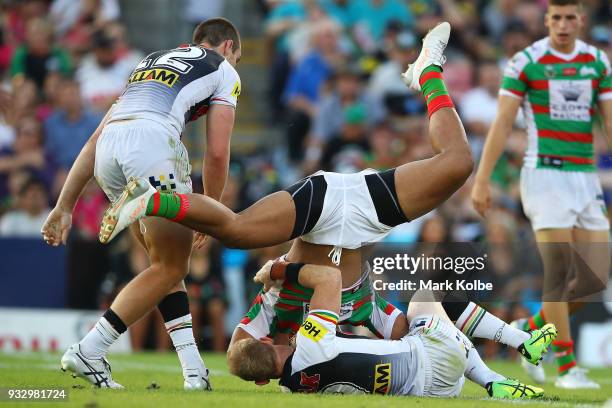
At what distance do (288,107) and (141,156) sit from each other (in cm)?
977

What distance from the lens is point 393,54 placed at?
16.8m

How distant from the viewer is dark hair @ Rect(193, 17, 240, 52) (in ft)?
26.9

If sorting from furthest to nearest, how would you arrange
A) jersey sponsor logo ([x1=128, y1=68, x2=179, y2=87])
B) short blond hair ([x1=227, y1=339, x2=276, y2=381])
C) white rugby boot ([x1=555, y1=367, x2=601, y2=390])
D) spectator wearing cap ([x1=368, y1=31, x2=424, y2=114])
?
spectator wearing cap ([x1=368, y1=31, x2=424, y2=114])
white rugby boot ([x1=555, y1=367, x2=601, y2=390])
jersey sponsor logo ([x1=128, y1=68, x2=179, y2=87])
short blond hair ([x1=227, y1=339, x2=276, y2=381])

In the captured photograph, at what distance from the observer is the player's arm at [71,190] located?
310 inches

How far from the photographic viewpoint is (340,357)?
23.4ft

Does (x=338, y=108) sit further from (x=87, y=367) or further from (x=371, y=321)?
(x=87, y=367)

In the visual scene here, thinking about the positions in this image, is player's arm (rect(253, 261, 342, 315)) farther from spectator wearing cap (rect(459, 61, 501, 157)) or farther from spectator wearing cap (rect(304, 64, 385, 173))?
spectator wearing cap (rect(304, 64, 385, 173))

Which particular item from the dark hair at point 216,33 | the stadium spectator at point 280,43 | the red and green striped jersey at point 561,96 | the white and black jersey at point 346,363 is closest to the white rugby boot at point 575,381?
the red and green striped jersey at point 561,96

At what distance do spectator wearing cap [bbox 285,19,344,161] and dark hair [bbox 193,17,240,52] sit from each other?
832 cm

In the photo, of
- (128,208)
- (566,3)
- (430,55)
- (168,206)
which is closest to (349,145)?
(566,3)

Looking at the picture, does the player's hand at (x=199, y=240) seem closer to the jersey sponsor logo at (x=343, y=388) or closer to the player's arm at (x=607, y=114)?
the jersey sponsor logo at (x=343, y=388)

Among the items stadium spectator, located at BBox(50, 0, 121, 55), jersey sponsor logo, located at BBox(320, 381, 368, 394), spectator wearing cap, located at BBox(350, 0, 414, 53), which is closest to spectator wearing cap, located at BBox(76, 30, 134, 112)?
stadium spectator, located at BBox(50, 0, 121, 55)

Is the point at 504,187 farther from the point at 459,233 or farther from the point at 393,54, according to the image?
the point at 393,54

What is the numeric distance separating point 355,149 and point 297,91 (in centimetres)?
182
